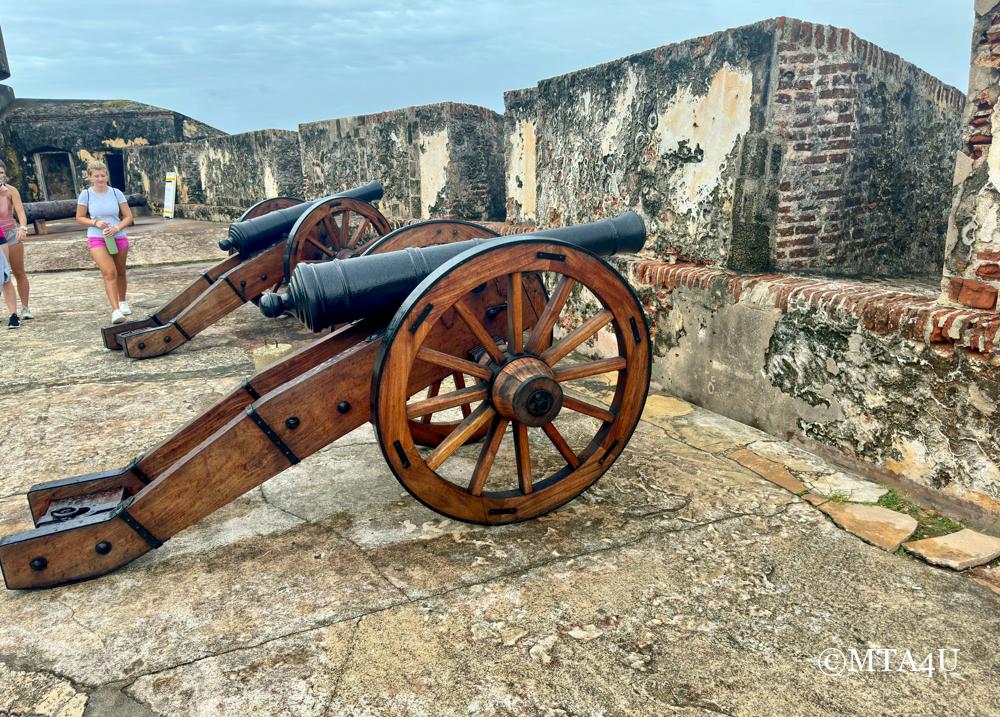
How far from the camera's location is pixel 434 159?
24.2ft

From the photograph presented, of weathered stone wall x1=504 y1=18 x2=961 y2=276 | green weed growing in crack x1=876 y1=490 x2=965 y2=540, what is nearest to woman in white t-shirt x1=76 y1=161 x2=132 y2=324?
weathered stone wall x1=504 y1=18 x2=961 y2=276

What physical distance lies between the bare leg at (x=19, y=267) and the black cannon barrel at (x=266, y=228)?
7.01 ft

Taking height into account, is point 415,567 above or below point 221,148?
below

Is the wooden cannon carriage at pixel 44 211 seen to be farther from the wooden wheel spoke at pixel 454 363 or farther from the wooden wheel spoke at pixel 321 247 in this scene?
the wooden wheel spoke at pixel 454 363

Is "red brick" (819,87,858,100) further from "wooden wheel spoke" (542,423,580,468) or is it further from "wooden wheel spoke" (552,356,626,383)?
"wooden wheel spoke" (542,423,580,468)

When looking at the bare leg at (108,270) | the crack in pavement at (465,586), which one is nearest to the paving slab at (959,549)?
the crack in pavement at (465,586)

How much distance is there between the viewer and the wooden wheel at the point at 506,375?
90.4 inches

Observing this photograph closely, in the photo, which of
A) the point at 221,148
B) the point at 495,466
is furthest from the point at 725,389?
the point at 221,148

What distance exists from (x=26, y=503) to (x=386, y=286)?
1757 mm

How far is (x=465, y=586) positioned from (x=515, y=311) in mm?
909

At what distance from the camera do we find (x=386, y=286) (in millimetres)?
2539

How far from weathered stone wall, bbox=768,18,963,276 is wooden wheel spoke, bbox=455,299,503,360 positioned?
2065mm

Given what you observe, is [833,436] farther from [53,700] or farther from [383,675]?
[53,700]

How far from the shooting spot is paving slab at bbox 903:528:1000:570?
7.79 ft
